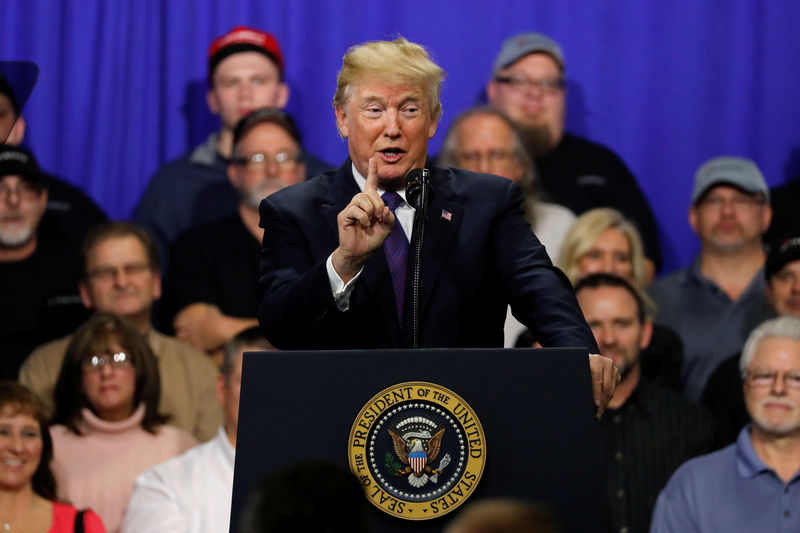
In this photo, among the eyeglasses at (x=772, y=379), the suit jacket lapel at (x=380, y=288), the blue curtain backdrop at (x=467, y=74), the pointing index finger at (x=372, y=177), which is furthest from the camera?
the blue curtain backdrop at (x=467, y=74)

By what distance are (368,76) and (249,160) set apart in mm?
2838

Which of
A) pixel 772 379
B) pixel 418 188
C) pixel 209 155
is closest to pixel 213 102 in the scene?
pixel 209 155

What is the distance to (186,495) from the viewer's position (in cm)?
386

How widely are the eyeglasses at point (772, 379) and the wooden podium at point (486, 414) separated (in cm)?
224

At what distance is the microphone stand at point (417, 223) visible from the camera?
218cm

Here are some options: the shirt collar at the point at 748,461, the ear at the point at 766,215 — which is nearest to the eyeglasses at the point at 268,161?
the ear at the point at 766,215

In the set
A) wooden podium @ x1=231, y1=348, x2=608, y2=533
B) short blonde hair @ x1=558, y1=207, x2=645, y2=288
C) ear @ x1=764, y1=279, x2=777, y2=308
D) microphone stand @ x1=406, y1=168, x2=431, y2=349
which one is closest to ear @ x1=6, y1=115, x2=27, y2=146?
short blonde hair @ x1=558, y1=207, x2=645, y2=288

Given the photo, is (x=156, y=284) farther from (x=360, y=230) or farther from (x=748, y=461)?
(x=360, y=230)

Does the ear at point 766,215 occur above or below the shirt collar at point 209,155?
below

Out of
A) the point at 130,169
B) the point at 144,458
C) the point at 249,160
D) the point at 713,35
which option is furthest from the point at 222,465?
the point at 713,35

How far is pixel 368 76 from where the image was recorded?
2.30 metres

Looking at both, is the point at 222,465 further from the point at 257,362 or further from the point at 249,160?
the point at 257,362

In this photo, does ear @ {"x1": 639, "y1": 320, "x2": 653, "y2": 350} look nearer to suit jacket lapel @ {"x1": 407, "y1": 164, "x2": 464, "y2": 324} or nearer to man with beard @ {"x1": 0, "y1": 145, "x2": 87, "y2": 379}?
man with beard @ {"x1": 0, "y1": 145, "x2": 87, "y2": 379}

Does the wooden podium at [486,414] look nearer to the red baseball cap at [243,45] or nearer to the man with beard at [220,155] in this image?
the man with beard at [220,155]
